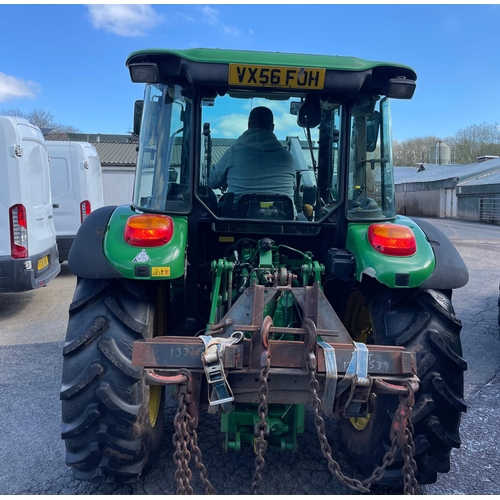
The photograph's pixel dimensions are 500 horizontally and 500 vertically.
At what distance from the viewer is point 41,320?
253 inches

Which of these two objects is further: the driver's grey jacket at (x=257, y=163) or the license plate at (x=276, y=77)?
the driver's grey jacket at (x=257, y=163)

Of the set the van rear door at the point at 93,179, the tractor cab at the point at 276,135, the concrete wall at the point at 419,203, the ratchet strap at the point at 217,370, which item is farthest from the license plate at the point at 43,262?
the concrete wall at the point at 419,203

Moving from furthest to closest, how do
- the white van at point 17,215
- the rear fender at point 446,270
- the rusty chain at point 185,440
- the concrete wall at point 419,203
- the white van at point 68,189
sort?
the concrete wall at point 419,203, the white van at point 68,189, the white van at point 17,215, the rear fender at point 446,270, the rusty chain at point 185,440

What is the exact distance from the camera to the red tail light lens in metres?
2.66

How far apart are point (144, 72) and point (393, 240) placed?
5.47 ft

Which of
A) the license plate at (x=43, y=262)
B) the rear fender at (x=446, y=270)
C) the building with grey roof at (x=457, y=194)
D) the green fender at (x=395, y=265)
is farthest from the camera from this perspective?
the building with grey roof at (x=457, y=194)

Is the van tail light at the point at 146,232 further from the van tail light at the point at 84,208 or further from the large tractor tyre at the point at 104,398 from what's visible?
the van tail light at the point at 84,208

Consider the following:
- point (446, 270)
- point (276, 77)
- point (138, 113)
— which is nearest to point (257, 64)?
point (276, 77)

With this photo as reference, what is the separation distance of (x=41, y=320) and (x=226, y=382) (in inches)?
203

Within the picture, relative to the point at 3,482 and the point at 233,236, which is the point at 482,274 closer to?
the point at 233,236

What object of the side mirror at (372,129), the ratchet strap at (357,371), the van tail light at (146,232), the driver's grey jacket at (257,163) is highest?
the side mirror at (372,129)

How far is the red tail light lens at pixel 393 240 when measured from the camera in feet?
8.73

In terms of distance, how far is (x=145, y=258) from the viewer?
261cm

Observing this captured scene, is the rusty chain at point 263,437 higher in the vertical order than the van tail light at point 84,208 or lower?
lower
